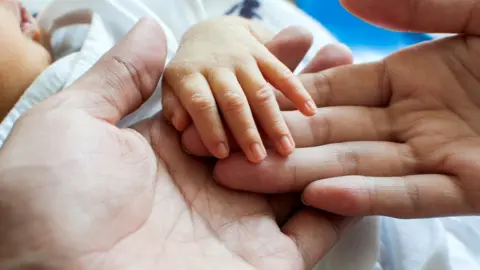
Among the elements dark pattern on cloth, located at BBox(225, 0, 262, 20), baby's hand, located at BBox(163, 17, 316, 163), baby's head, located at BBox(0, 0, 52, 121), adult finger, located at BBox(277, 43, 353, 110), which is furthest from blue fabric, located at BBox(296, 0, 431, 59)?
baby's head, located at BBox(0, 0, 52, 121)

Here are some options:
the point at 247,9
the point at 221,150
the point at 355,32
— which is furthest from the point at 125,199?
the point at 355,32

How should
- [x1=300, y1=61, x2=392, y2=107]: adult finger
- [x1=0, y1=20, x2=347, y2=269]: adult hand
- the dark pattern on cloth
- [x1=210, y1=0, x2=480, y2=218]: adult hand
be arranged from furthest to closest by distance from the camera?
the dark pattern on cloth, [x1=300, y1=61, x2=392, y2=107]: adult finger, [x1=210, y1=0, x2=480, y2=218]: adult hand, [x1=0, y1=20, x2=347, y2=269]: adult hand

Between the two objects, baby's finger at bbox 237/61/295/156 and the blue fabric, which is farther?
the blue fabric

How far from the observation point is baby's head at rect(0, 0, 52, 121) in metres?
0.66

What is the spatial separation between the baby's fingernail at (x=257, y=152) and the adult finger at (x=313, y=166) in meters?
0.01

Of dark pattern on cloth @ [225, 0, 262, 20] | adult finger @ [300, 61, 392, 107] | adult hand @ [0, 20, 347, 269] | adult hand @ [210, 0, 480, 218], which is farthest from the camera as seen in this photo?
dark pattern on cloth @ [225, 0, 262, 20]

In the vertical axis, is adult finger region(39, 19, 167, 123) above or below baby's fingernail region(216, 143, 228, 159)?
above

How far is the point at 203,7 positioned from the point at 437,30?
1.42 feet

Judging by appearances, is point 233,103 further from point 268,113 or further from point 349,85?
point 349,85

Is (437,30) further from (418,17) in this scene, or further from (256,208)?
(256,208)

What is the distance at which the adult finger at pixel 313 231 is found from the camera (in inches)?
21.4

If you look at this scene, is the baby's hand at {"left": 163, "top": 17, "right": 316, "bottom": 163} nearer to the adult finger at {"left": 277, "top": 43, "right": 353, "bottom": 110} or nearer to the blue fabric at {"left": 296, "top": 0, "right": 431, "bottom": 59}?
the adult finger at {"left": 277, "top": 43, "right": 353, "bottom": 110}

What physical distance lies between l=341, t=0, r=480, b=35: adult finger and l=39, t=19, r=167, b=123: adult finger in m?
0.24

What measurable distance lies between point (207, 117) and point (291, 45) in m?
0.20
